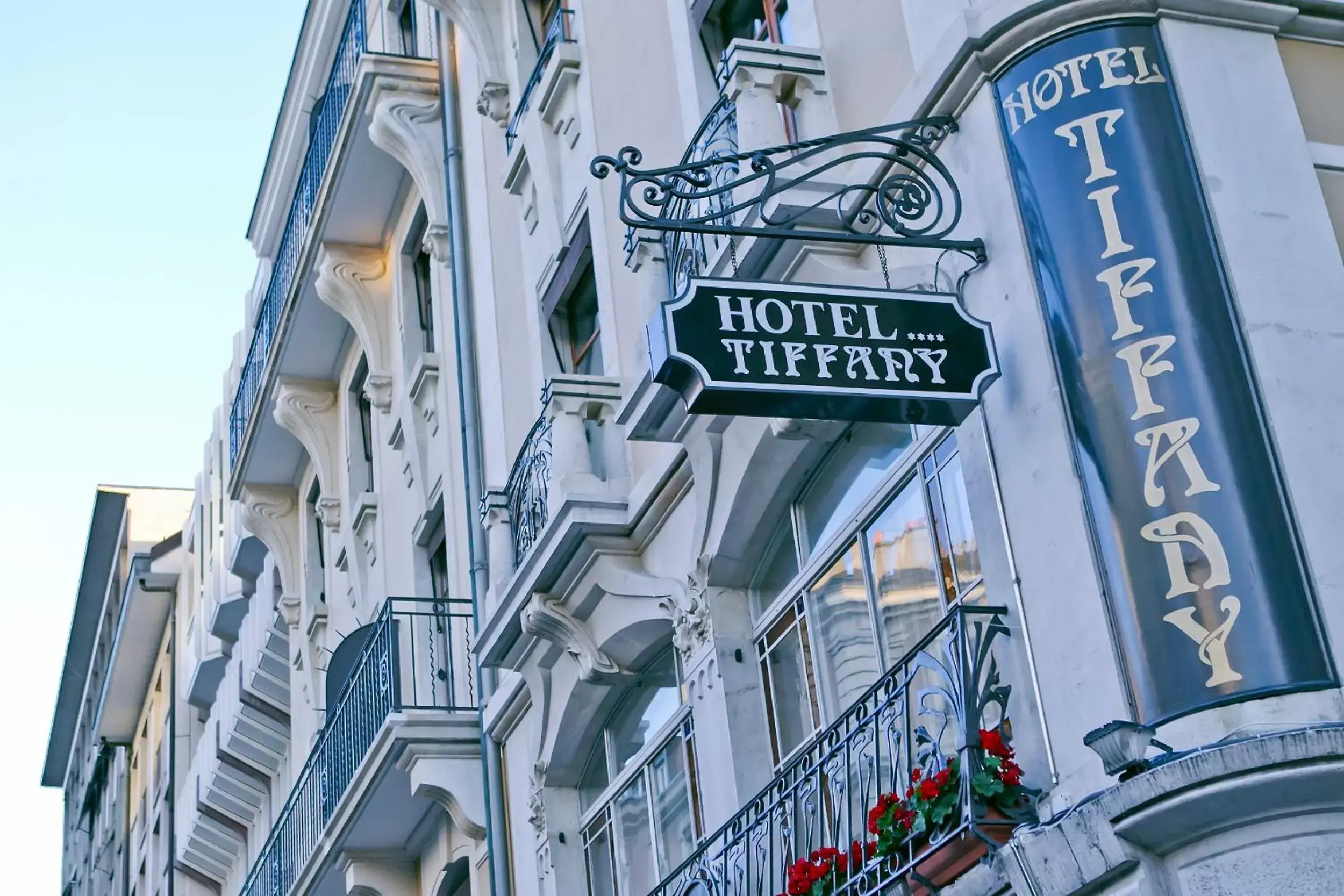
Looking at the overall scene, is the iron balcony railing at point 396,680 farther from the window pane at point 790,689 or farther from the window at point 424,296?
the window pane at point 790,689

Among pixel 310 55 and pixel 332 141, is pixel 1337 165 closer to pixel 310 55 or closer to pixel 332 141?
pixel 332 141

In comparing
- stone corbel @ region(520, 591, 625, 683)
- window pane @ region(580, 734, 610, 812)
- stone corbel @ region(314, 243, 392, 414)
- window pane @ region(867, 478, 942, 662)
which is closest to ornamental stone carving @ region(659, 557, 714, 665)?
stone corbel @ region(520, 591, 625, 683)

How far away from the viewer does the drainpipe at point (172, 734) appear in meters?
31.8

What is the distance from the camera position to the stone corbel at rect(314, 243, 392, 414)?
21.0m

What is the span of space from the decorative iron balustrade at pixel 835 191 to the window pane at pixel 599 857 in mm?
4999

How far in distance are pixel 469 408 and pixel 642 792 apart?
4680 mm

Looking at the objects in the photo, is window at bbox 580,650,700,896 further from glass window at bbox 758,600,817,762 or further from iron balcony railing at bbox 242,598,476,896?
iron balcony railing at bbox 242,598,476,896

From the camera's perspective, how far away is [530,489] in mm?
13961

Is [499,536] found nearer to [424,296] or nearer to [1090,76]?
[424,296]

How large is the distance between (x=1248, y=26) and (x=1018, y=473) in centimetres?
230

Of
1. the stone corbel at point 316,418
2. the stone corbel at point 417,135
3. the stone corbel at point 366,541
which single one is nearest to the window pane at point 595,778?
the stone corbel at point 417,135

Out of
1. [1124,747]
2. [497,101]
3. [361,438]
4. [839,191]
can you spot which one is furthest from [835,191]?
[361,438]

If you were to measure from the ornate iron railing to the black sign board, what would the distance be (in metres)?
5.04

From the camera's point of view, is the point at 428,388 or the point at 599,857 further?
the point at 428,388
